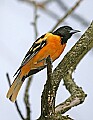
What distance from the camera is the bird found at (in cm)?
169

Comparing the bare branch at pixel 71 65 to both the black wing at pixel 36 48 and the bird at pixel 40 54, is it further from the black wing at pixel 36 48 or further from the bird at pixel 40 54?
the black wing at pixel 36 48

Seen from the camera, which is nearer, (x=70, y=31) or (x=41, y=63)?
(x=41, y=63)

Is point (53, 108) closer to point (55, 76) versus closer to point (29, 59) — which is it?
point (55, 76)

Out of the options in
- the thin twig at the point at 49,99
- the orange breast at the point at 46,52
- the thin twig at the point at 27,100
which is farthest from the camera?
the orange breast at the point at 46,52

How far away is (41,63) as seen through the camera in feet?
5.54

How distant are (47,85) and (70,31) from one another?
63 cm

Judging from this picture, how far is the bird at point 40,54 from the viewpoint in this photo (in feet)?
5.55

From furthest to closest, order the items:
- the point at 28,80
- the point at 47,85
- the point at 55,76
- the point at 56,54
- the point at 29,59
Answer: the point at 28,80 < the point at 29,59 < the point at 56,54 < the point at 55,76 < the point at 47,85

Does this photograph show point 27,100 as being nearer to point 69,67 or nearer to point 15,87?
point 15,87

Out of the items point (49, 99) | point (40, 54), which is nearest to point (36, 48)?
point (40, 54)

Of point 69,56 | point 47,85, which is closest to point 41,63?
point 69,56

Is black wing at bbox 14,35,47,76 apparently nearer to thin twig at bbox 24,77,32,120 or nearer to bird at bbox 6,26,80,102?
bird at bbox 6,26,80,102

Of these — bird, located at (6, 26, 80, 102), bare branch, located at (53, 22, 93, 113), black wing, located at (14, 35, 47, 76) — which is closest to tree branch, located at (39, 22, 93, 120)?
bare branch, located at (53, 22, 93, 113)

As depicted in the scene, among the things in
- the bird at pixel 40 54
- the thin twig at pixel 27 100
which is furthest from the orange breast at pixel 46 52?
the thin twig at pixel 27 100
